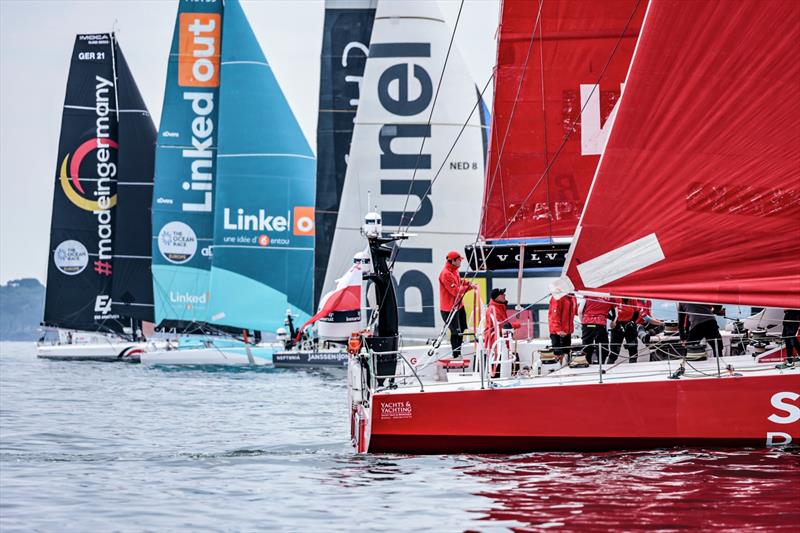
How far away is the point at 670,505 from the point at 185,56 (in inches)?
1513

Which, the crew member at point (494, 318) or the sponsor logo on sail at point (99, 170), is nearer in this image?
the crew member at point (494, 318)

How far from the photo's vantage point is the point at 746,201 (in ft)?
37.4

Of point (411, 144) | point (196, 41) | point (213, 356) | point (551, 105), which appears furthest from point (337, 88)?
point (551, 105)

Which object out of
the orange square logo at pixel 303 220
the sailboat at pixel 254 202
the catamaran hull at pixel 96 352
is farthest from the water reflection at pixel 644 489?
the catamaran hull at pixel 96 352

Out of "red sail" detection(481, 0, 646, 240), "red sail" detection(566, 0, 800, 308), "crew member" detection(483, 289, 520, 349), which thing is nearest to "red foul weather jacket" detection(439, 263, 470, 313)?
"crew member" detection(483, 289, 520, 349)

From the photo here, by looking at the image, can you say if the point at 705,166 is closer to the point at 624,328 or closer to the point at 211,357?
the point at 624,328

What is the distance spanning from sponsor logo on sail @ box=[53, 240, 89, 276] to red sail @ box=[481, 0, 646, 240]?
37047 millimetres

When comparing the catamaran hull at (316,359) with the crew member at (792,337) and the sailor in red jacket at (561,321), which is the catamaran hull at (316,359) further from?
the crew member at (792,337)

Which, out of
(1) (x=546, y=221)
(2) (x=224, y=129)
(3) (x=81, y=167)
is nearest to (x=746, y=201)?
(1) (x=546, y=221)

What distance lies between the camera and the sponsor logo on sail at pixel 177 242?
46406 mm

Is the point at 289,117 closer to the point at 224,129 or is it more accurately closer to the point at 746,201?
the point at 224,129

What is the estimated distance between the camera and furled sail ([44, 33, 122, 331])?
50.8 meters

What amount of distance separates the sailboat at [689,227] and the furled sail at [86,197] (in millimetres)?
40745

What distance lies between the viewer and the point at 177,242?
153 ft
